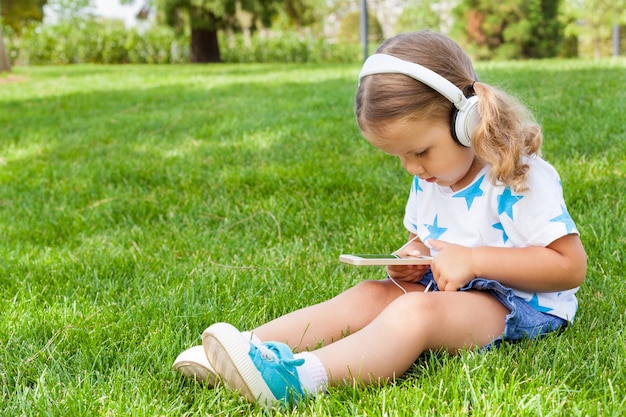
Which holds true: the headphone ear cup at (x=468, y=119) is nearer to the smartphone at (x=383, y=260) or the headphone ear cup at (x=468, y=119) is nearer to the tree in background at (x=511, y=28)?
the smartphone at (x=383, y=260)

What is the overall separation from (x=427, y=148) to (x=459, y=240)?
30 cm

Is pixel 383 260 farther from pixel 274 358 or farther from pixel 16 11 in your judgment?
pixel 16 11

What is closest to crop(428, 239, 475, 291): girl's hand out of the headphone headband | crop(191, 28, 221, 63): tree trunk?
the headphone headband

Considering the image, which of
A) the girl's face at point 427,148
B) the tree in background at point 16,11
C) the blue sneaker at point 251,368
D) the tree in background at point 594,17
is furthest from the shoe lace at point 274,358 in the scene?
the tree in background at point 16,11

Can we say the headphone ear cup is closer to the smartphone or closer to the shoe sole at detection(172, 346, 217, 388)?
the smartphone

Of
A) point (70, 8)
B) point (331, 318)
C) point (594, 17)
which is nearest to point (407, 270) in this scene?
point (331, 318)

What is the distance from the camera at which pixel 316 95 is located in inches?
280

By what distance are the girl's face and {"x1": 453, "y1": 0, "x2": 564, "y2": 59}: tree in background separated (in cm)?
1884

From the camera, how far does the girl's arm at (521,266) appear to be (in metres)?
1.77

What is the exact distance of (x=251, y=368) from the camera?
1.55 meters

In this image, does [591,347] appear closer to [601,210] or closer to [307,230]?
[601,210]

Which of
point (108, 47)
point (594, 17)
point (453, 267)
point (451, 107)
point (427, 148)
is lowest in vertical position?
point (453, 267)

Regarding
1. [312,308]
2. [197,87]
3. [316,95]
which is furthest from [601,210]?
[197,87]

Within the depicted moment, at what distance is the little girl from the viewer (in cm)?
A: 168
